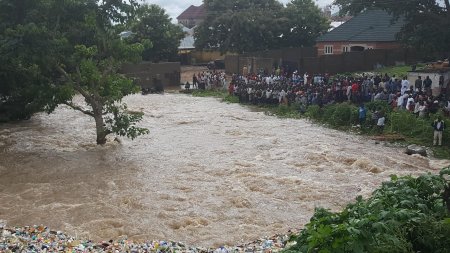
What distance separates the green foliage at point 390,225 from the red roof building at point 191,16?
9251 centimetres

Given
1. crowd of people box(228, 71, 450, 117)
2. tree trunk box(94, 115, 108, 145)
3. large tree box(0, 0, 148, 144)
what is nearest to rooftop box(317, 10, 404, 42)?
crowd of people box(228, 71, 450, 117)

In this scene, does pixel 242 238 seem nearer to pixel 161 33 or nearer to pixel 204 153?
pixel 204 153

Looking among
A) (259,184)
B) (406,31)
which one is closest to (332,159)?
(259,184)

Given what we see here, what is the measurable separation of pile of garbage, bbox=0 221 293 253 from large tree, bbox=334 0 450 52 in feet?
58.1

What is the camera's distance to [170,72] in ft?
133

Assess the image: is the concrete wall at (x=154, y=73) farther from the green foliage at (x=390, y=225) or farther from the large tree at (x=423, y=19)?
the green foliage at (x=390, y=225)

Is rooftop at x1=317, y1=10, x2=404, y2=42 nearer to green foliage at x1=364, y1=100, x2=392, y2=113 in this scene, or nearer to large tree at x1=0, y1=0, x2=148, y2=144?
green foliage at x1=364, y1=100, x2=392, y2=113

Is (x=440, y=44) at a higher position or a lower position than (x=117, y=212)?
higher

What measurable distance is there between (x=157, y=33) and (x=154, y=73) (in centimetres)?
862

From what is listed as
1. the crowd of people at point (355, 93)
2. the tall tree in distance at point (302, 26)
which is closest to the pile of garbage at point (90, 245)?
the crowd of people at point (355, 93)

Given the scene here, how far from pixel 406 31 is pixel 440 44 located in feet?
10.9

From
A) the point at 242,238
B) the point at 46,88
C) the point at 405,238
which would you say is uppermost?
the point at 46,88

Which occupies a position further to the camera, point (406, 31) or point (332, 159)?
point (406, 31)

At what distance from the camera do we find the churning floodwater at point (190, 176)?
12477 millimetres
